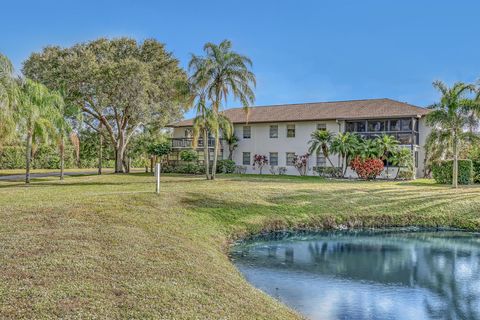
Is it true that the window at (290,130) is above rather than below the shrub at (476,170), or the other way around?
above

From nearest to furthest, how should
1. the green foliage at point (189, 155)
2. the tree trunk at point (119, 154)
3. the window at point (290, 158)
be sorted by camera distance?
the window at point (290, 158) → the tree trunk at point (119, 154) → the green foliage at point (189, 155)

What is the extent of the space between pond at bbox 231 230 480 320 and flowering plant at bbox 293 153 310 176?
1998cm

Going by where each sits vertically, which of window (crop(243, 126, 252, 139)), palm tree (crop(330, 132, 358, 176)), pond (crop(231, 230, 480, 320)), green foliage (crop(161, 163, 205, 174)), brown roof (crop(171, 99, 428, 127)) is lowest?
pond (crop(231, 230, 480, 320))

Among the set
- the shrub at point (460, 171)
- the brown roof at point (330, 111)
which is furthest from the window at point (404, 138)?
the shrub at point (460, 171)

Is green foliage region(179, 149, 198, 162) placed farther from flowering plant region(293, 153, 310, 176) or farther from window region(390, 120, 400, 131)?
window region(390, 120, 400, 131)

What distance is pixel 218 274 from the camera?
933cm

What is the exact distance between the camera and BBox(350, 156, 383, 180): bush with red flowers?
32.8m

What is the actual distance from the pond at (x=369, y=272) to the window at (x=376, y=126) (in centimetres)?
1869

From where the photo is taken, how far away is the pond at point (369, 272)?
950cm

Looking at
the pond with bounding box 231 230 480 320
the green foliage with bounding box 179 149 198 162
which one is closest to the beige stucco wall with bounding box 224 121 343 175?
the green foliage with bounding box 179 149 198 162

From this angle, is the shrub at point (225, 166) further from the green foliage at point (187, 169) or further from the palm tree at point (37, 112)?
the palm tree at point (37, 112)

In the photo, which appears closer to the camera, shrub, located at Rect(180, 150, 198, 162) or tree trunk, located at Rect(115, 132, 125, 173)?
tree trunk, located at Rect(115, 132, 125, 173)

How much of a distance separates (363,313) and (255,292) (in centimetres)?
231

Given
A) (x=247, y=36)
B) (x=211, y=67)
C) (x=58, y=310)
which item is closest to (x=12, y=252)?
(x=58, y=310)
